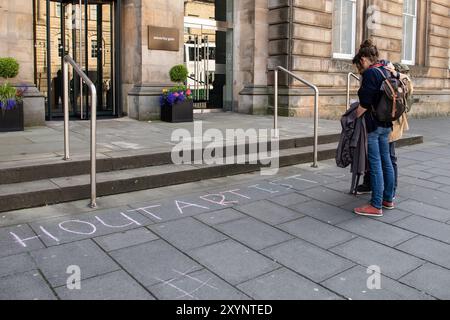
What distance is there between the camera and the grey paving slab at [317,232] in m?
4.20

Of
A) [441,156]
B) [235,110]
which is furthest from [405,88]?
[235,110]

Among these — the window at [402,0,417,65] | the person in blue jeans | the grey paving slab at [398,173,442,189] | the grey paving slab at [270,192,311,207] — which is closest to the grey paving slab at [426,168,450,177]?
the grey paving slab at [398,173,442,189]

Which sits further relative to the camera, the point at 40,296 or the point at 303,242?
the point at 303,242

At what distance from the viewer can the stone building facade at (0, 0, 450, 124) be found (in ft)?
32.9

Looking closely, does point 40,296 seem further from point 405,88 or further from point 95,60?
point 95,60

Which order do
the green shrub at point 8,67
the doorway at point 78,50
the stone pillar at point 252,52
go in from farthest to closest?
1. the stone pillar at point 252,52
2. the doorway at point 78,50
3. the green shrub at point 8,67

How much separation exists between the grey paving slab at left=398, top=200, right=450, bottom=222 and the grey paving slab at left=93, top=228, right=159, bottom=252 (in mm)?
2778

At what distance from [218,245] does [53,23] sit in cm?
729

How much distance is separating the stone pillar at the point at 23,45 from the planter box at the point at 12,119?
55cm

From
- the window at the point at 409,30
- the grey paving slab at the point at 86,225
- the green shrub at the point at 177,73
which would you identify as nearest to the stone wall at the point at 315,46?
the window at the point at 409,30

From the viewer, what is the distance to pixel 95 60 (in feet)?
34.4

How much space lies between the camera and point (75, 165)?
18.6 feet

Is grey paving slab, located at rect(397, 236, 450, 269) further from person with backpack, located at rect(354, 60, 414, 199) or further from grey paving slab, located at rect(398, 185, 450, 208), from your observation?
grey paving slab, located at rect(398, 185, 450, 208)

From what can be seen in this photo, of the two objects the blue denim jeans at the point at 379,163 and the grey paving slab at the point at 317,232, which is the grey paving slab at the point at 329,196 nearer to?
the blue denim jeans at the point at 379,163
